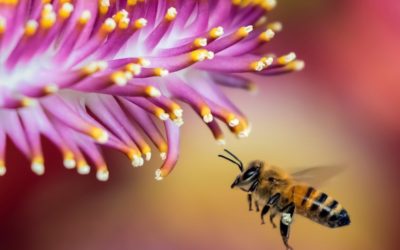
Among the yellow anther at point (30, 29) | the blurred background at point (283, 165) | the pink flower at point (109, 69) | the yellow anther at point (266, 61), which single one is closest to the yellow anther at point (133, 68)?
the pink flower at point (109, 69)

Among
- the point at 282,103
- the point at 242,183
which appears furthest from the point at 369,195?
the point at 242,183

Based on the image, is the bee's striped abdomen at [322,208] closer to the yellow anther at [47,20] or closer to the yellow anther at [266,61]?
the yellow anther at [266,61]

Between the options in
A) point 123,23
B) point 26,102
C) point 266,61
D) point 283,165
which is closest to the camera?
point 26,102

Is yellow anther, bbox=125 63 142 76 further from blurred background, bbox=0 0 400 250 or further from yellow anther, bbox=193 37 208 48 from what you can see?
blurred background, bbox=0 0 400 250

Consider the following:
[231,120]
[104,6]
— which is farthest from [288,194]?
[104,6]

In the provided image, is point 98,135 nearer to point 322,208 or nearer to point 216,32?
point 216,32

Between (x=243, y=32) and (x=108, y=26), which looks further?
(x=243, y=32)
